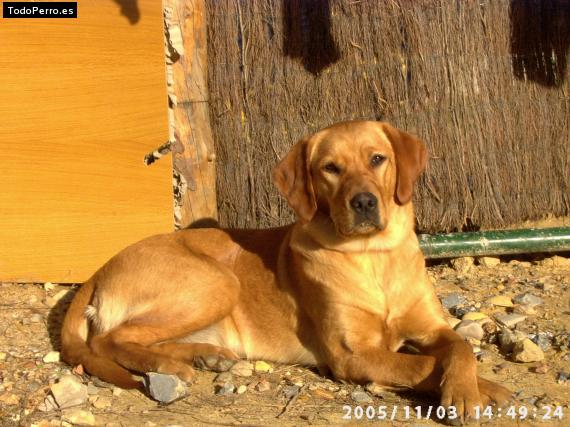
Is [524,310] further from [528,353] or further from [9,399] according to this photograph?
[9,399]

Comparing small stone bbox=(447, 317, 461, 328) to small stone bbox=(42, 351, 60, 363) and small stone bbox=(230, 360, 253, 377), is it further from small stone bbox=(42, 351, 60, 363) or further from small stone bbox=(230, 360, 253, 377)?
small stone bbox=(42, 351, 60, 363)

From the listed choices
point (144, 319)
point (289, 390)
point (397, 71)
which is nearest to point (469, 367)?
point (289, 390)

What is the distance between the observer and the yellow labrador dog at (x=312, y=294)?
402 cm

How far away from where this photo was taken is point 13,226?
5578 mm

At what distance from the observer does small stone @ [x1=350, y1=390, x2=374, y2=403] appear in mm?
3869

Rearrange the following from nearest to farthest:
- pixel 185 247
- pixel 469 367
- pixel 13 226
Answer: pixel 469 367, pixel 185 247, pixel 13 226

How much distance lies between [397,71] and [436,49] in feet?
1.07

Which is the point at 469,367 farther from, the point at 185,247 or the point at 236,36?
the point at 236,36

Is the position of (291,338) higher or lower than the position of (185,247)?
lower

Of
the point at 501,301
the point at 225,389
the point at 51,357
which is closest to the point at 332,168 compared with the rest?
the point at 225,389

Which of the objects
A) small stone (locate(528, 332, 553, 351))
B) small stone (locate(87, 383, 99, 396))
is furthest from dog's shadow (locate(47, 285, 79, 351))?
small stone (locate(528, 332, 553, 351))

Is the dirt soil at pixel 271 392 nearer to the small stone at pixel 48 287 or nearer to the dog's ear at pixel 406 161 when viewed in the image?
the small stone at pixel 48 287

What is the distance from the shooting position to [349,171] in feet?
13.6

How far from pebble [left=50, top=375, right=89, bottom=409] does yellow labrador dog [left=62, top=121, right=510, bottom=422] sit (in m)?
0.18
